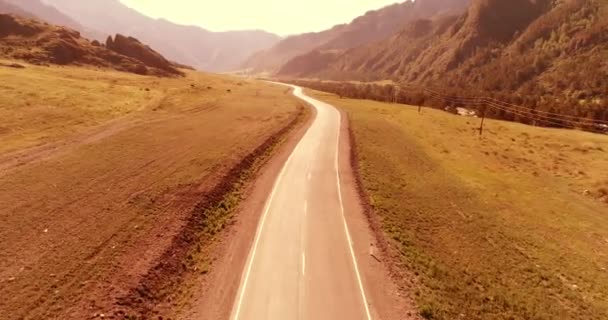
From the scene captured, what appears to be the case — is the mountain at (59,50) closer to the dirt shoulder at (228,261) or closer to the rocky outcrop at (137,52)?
the rocky outcrop at (137,52)

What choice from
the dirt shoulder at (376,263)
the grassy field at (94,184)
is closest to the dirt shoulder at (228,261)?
the grassy field at (94,184)

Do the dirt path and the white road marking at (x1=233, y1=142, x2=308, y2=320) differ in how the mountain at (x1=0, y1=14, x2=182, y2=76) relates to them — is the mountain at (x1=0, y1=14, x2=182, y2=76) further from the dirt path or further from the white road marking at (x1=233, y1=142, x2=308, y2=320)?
the dirt path

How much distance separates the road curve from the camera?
61.7 feet

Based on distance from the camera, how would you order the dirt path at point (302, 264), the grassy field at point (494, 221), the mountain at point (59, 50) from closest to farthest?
the dirt path at point (302, 264) → the grassy field at point (494, 221) → the mountain at point (59, 50)

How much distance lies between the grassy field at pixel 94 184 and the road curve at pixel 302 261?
16.0ft

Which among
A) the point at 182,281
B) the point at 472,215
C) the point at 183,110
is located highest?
the point at 183,110

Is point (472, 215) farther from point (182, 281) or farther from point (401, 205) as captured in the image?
point (182, 281)

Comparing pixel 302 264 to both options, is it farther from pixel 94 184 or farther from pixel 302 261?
pixel 94 184

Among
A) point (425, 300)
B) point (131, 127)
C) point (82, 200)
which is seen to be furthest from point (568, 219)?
point (131, 127)

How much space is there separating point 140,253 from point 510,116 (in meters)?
111

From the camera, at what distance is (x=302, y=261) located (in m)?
22.7

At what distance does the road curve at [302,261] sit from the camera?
740 inches

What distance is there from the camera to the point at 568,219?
109 feet

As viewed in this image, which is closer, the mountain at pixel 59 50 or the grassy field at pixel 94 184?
the grassy field at pixel 94 184
